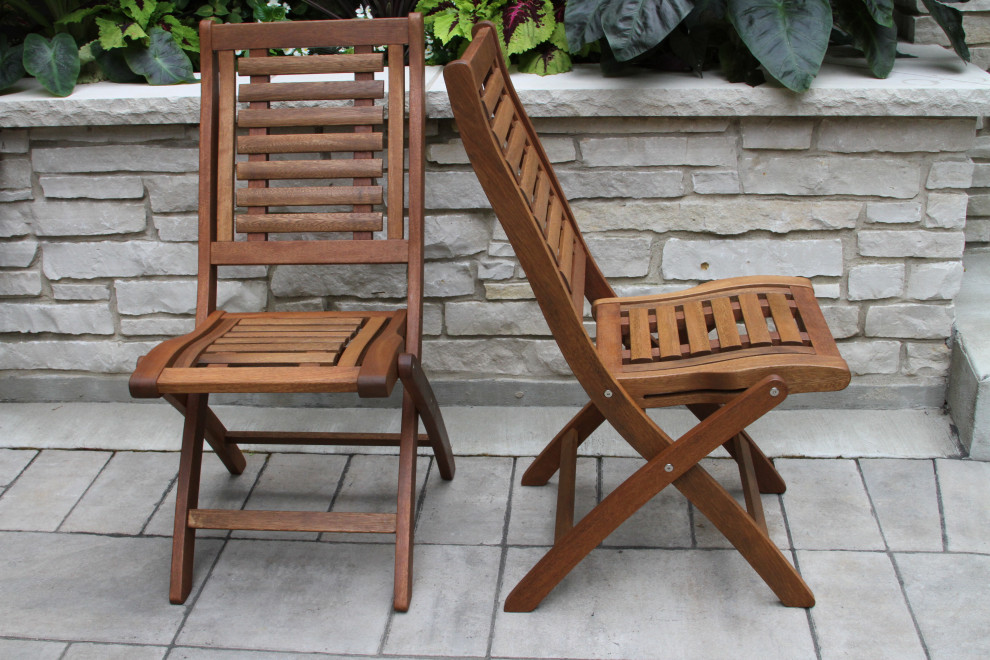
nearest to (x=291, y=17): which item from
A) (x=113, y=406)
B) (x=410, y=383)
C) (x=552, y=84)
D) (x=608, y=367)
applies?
(x=552, y=84)

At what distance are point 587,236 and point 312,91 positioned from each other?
87 cm

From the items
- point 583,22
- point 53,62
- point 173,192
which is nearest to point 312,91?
point 173,192

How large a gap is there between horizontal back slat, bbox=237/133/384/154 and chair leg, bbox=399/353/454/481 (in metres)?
0.60

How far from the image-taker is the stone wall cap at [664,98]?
8.34 feet

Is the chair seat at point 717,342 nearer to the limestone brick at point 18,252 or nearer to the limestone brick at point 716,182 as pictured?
the limestone brick at point 716,182

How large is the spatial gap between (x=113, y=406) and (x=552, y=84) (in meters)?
1.75

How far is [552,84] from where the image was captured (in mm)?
2664

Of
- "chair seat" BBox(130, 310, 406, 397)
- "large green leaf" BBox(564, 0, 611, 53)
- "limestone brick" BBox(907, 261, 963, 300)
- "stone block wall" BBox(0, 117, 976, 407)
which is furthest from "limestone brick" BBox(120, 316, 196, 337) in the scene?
"limestone brick" BBox(907, 261, 963, 300)

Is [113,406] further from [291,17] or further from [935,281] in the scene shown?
[935,281]

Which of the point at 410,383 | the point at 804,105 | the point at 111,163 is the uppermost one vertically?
the point at 804,105

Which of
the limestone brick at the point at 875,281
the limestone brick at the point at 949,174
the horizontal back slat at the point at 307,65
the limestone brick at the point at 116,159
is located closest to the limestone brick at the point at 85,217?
the limestone brick at the point at 116,159

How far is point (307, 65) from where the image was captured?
8.09 ft

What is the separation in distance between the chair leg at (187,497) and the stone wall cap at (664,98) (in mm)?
863

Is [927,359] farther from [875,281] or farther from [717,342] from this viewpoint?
[717,342]
